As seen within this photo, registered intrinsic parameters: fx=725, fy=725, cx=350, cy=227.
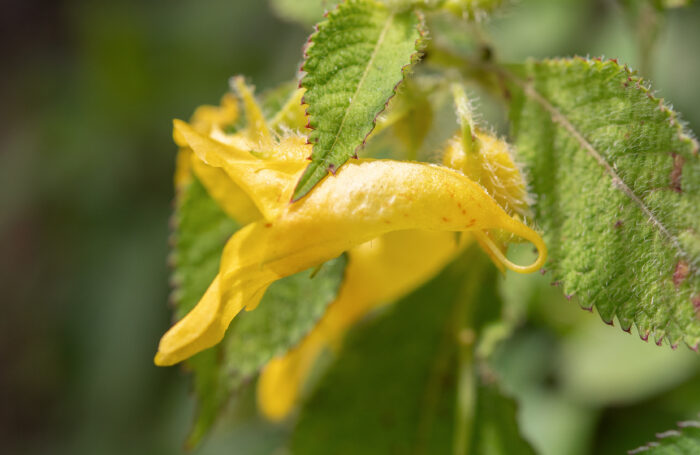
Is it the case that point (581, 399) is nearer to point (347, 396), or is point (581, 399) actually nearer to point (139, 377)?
point (347, 396)

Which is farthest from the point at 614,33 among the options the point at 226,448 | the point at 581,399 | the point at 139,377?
the point at 139,377

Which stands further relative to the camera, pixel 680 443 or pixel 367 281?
pixel 367 281

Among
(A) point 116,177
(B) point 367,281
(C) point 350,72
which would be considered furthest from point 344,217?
(A) point 116,177

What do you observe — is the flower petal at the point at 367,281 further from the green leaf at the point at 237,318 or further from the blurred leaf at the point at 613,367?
the blurred leaf at the point at 613,367

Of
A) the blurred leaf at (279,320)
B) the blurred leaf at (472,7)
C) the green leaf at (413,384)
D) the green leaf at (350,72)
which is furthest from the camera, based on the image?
the green leaf at (413,384)

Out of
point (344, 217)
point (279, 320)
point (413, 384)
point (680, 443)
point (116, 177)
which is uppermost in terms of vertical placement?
point (344, 217)

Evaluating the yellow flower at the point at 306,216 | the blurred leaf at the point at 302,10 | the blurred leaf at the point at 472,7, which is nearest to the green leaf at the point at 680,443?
the yellow flower at the point at 306,216

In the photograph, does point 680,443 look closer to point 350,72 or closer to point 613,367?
point 350,72
